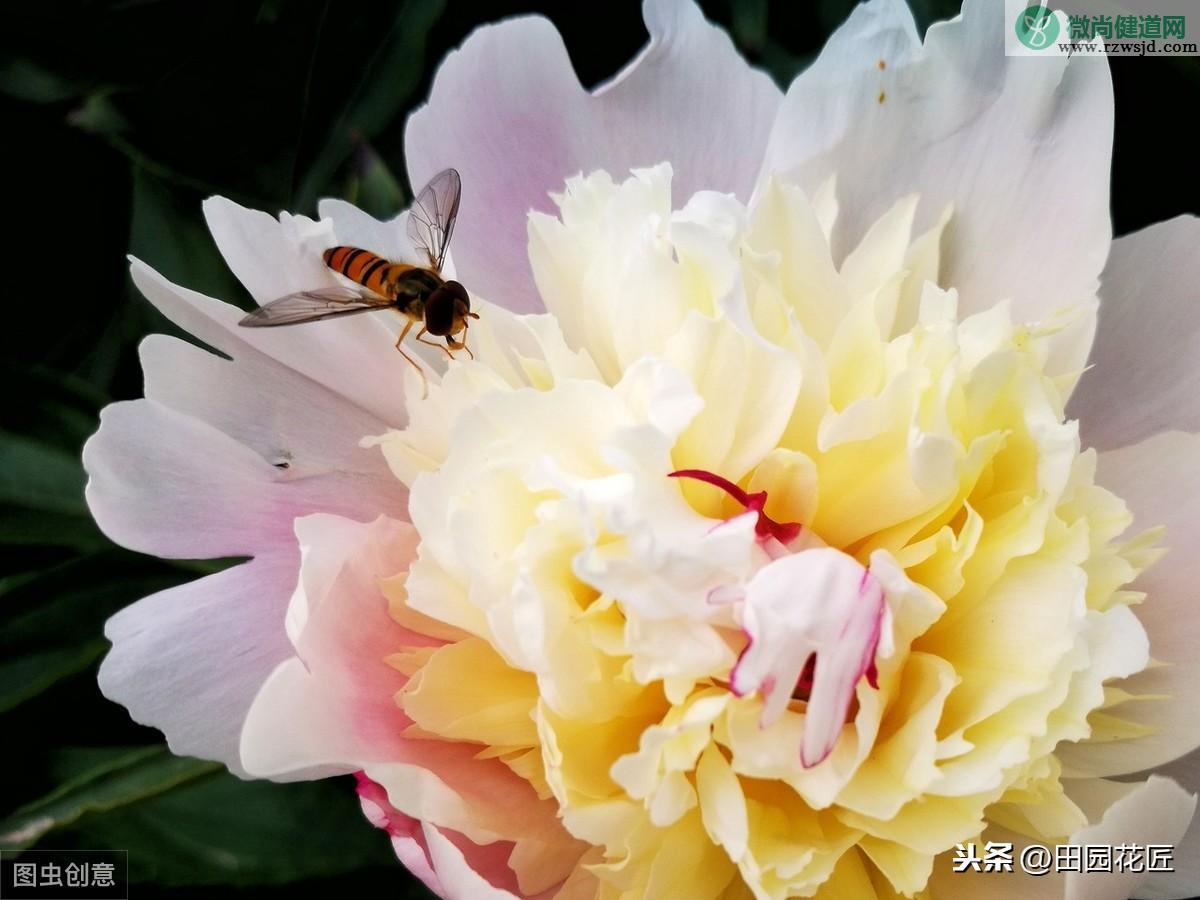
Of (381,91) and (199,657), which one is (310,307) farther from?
(381,91)

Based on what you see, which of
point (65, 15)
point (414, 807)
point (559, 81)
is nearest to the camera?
point (414, 807)

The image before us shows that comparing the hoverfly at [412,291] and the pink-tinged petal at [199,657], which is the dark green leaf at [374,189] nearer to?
the hoverfly at [412,291]

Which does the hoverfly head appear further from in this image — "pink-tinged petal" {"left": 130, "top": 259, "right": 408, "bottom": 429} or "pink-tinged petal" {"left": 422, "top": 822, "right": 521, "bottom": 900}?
"pink-tinged petal" {"left": 422, "top": 822, "right": 521, "bottom": 900}

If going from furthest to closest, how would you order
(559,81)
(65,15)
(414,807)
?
(65,15) < (559,81) < (414,807)

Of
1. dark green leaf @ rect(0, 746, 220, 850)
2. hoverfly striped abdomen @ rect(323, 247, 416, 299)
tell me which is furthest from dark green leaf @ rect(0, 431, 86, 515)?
hoverfly striped abdomen @ rect(323, 247, 416, 299)

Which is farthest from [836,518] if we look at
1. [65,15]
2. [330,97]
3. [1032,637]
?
[65,15]

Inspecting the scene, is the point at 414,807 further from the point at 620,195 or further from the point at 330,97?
the point at 330,97
